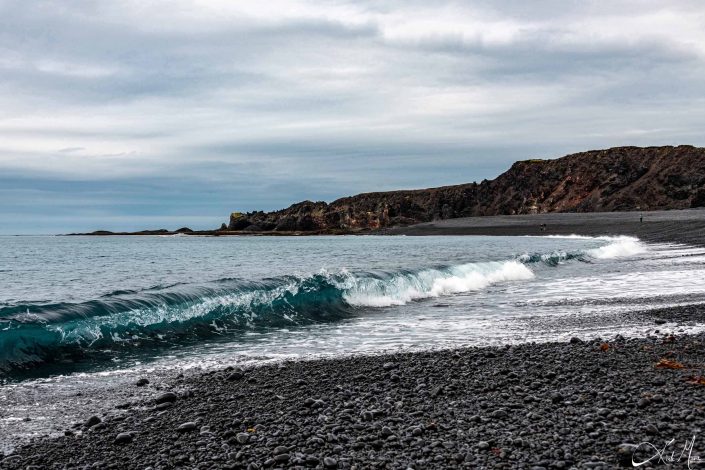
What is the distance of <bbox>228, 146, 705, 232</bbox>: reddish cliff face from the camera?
111 m

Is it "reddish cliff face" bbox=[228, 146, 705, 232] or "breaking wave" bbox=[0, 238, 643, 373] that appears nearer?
"breaking wave" bbox=[0, 238, 643, 373]

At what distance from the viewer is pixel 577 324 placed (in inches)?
515

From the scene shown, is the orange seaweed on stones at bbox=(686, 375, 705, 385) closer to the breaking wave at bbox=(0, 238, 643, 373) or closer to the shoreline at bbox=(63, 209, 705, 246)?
the breaking wave at bbox=(0, 238, 643, 373)

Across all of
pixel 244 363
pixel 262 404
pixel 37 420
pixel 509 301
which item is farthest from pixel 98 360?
pixel 509 301

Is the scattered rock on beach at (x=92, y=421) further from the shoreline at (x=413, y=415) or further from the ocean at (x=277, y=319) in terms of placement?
the ocean at (x=277, y=319)

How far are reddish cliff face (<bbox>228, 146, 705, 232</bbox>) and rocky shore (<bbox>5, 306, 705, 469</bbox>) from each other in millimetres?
106920

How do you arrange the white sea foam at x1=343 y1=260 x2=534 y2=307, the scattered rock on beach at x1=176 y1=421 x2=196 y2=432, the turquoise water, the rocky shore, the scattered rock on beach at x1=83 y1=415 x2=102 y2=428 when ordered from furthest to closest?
the white sea foam at x1=343 y1=260 x2=534 y2=307 < the turquoise water < the scattered rock on beach at x1=83 y1=415 x2=102 y2=428 < the scattered rock on beach at x1=176 y1=421 x2=196 y2=432 < the rocky shore

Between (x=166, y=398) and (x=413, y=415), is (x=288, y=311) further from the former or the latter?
(x=413, y=415)

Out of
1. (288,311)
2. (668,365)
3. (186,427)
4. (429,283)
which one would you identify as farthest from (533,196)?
(186,427)

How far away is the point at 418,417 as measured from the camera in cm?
664

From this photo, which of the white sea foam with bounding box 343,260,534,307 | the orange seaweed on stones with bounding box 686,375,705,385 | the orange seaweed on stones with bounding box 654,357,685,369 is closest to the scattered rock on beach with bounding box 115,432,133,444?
the orange seaweed on stones with bounding box 686,375,705,385

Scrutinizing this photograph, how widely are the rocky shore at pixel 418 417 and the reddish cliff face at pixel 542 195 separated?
10692 cm

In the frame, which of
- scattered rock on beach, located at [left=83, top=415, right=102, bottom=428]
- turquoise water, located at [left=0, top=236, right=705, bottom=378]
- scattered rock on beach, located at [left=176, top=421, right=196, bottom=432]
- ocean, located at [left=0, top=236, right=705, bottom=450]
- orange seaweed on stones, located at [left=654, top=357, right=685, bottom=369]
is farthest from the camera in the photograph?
turquoise water, located at [left=0, top=236, right=705, bottom=378]

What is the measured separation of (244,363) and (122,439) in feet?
13.8
